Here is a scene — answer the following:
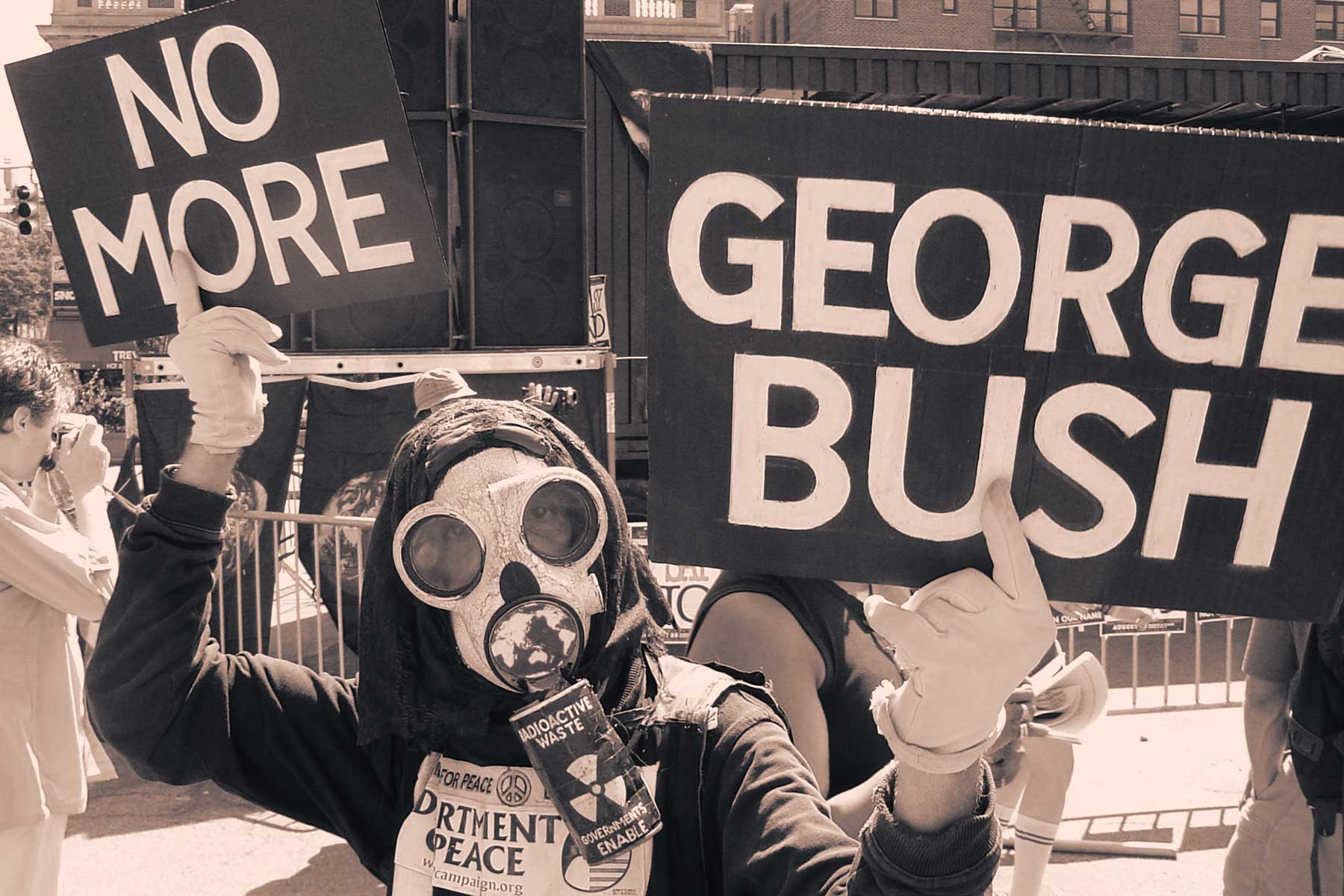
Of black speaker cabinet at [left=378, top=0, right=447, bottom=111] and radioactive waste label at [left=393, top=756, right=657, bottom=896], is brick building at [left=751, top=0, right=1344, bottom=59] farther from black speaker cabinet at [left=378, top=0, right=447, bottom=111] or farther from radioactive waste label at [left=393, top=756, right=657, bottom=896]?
radioactive waste label at [left=393, top=756, right=657, bottom=896]

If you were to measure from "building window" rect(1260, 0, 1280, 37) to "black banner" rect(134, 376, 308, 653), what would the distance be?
4389 cm

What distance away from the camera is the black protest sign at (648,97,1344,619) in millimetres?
1625

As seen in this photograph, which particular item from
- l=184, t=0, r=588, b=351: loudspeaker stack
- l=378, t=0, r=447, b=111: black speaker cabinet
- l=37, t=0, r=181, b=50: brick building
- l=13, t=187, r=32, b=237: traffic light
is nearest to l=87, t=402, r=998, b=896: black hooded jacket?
l=184, t=0, r=588, b=351: loudspeaker stack

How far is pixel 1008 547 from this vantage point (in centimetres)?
164

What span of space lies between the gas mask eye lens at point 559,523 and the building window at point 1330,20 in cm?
4925

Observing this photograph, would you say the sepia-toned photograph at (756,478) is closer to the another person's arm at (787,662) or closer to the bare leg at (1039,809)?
the another person's arm at (787,662)

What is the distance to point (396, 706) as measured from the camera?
1.93 meters

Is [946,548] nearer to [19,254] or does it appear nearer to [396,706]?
[396,706]

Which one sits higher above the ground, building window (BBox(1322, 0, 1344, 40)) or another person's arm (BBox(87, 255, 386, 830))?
building window (BBox(1322, 0, 1344, 40))

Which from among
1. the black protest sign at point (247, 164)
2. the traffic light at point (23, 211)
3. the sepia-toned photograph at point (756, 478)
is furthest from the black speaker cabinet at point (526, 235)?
the black protest sign at point (247, 164)

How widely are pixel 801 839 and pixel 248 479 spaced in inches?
234

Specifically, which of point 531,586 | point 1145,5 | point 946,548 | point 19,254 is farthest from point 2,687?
point 1145,5

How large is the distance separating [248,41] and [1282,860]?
9.65 feet

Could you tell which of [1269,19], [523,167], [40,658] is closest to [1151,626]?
[523,167]
